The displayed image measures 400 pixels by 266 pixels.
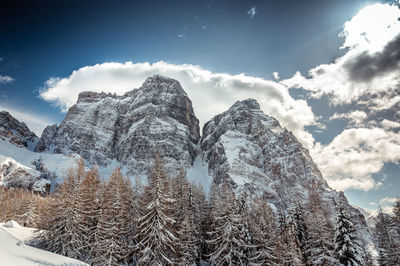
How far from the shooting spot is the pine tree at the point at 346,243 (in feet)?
74.5

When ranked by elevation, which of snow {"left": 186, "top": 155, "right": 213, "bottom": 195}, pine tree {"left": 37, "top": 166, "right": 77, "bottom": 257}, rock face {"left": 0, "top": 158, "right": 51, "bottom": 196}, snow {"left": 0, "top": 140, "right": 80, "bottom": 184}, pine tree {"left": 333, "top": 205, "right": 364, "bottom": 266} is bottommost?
pine tree {"left": 37, "top": 166, "right": 77, "bottom": 257}

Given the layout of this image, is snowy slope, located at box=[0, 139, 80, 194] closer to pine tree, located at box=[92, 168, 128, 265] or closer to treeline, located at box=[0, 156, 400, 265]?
treeline, located at box=[0, 156, 400, 265]

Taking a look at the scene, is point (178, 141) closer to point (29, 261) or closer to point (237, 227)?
point (237, 227)

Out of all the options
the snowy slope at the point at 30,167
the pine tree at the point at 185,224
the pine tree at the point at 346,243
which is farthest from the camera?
the snowy slope at the point at 30,167

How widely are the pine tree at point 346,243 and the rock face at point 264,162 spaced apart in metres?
86.5

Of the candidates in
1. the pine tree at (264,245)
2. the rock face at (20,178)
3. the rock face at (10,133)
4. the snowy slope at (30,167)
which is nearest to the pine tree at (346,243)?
the pine tree at (264,245)

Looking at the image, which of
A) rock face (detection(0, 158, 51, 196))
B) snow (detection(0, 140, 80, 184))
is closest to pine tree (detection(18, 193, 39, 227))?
rock face (detection(0, 158, 51, 196))

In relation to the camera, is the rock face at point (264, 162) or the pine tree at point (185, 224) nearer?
the pine tree at point (185, 224)

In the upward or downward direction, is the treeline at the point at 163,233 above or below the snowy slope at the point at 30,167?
below

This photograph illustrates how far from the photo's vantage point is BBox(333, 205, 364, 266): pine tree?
894 inches

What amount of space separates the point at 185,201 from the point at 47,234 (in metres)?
18.8

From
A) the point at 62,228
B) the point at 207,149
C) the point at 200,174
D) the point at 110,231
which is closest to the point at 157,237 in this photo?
the point at 110,231

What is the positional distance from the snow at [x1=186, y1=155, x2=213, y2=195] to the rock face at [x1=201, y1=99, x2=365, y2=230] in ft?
16.1

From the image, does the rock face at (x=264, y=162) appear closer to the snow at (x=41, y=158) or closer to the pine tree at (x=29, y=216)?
the pine tree at (x=29, y=216)
